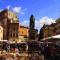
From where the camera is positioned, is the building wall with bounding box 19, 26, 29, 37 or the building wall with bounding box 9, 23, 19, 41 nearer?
the building wall with bounding box 9, 23, 19, 41

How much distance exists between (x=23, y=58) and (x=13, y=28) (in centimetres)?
5839

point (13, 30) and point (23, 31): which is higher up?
point (23, 31)

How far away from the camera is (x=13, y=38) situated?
270 feet

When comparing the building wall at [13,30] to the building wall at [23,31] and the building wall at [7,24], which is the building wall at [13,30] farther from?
the building wall at [23,31]

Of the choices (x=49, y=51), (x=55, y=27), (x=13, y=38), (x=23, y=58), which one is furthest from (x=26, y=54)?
(x=13, y=38)

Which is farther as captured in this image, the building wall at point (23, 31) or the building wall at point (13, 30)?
the building wall at point (23, 31)

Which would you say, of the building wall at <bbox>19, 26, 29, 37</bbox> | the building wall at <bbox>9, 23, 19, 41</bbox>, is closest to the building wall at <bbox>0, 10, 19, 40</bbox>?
the building wall at <bbox>9, 23, 19, 41</bbox>

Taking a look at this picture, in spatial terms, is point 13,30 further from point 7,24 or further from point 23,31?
point 23,31

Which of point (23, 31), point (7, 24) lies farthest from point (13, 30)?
point (23, 31)

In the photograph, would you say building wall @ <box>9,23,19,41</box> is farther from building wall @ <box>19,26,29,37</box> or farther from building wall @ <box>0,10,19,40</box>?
building wall @ <box>19,26,29,37</box>

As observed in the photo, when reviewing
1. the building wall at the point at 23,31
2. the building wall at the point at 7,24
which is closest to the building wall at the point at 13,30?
the building wall at the point at 7,24

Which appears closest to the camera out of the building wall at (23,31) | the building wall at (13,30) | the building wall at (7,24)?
the building wall at (13,30)

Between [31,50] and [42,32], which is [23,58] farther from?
[42,32]

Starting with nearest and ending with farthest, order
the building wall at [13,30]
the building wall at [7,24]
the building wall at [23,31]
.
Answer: the building wall at [13,30] → the building wall at [7,24] → the building wall at [23,31]
